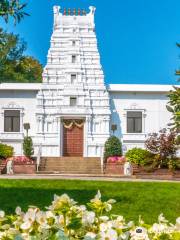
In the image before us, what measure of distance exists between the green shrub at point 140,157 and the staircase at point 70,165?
1948 millimetres

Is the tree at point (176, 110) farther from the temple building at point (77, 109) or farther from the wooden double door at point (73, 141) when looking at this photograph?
the wooden double door at point (73, 141)

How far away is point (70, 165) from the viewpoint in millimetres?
34406

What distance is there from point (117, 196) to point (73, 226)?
12.9 metres

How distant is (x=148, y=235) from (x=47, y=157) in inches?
1328

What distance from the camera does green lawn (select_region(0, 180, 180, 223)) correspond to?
1289 centimetres

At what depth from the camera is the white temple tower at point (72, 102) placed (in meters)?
Result: 37.7

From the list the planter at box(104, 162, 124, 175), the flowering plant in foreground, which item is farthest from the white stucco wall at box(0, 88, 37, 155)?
the flowering plant in foreground

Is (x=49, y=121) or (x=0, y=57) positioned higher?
(x=0, y=57)

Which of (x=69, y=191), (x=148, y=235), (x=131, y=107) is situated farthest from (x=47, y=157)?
(x=148, y=235)

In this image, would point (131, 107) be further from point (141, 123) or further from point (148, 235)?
point (148, 235)

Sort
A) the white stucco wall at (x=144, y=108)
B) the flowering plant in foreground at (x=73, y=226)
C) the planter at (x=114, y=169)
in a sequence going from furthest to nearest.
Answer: the white stucco wall at (x=144, y=108) → the planter at (x=114, y=169) → the flowering plant in foreground at (x=73, y=226)

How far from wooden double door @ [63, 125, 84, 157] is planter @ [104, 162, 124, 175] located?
5.54 m

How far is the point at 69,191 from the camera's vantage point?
15.8 metres

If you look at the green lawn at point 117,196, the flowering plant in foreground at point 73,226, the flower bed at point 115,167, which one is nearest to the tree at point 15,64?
the flower bed at point 115,167
